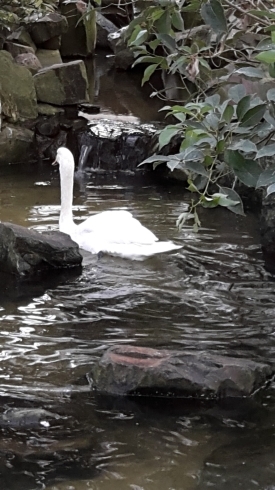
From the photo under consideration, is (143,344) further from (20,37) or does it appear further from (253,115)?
(20,37)

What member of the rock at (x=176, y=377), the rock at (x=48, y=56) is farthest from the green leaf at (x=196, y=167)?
the rock at (x=48, y=56)

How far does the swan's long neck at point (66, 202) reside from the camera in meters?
6.59

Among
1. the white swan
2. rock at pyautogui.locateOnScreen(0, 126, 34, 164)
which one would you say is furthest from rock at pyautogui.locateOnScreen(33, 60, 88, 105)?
the white swan

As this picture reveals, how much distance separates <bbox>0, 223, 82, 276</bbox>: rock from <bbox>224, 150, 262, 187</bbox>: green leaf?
141 inches

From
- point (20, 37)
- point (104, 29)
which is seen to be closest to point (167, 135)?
point (20, 37)

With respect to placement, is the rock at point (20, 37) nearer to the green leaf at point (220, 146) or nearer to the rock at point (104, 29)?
the rock at point (104, 29)

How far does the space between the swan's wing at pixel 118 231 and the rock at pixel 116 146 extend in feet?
12.0

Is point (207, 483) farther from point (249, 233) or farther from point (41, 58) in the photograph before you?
point (41, 58)

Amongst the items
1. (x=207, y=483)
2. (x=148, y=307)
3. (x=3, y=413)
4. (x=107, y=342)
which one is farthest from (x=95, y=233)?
(x=207, y=483)

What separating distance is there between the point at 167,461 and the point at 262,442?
43 cm

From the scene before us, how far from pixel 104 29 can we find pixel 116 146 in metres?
7.41

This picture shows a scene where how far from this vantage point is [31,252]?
5766mm

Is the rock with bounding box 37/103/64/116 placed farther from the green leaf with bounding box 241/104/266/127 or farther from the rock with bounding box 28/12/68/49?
the green leaf with bounding box 241/104/266/127

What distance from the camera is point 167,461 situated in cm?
321
